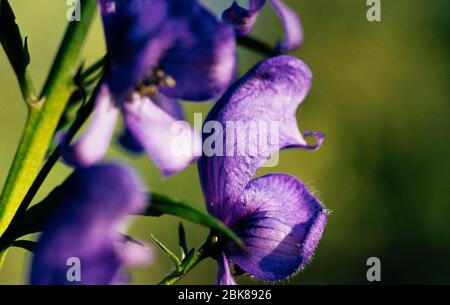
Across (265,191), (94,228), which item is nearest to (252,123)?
(265,191)

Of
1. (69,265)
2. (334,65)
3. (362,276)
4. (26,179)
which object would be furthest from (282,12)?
(334,65)

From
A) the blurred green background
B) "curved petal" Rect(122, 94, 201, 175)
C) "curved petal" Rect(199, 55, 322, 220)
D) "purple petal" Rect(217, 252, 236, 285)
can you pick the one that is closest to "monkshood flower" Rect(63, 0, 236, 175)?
"curved petal" Rect(122, 94, 201, 175)

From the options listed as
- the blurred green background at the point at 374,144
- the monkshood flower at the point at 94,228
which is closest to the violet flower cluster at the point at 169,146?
the monkshood flower at the point at 94,228

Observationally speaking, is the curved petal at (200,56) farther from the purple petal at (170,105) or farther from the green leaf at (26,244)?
the green leaf at (26,244)

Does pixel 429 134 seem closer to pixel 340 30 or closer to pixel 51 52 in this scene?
pixel 340 30

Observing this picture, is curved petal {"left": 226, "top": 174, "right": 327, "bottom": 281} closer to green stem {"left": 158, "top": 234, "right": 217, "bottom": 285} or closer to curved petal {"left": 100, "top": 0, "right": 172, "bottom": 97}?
green stem {"left": 158, "top": 234, "right": 217, "bottom": 285}
